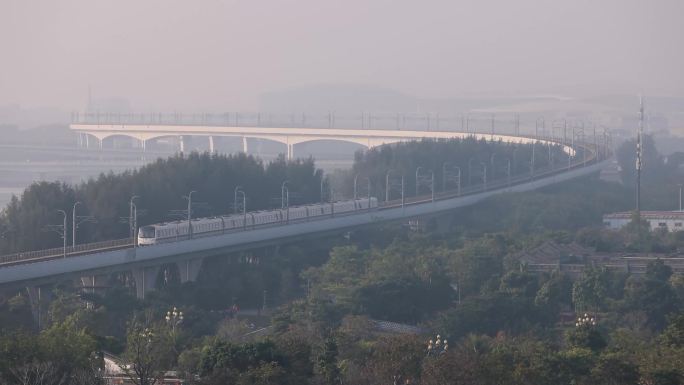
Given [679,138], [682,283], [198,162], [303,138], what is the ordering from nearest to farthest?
[682,283], [198,162], [303,138], [679,138]

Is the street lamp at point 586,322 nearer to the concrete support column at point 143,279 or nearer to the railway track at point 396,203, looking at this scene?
the concrete support column at point 143,279

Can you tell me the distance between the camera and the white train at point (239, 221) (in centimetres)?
3067

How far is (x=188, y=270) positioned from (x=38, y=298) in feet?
18.1

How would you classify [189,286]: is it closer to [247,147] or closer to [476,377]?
[476,377]

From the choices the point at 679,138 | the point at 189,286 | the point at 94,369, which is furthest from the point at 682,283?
the point at 679,138

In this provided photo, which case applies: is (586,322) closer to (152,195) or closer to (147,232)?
(147,232)

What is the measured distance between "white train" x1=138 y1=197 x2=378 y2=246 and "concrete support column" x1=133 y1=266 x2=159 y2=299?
1.87 feet

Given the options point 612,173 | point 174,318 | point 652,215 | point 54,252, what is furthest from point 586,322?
point 612,173

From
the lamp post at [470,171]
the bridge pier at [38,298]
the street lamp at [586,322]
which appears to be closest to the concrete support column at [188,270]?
the bridge pier at [38,298]

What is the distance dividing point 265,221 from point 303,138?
3736 cm

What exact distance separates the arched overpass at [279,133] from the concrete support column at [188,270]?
39.6 metres

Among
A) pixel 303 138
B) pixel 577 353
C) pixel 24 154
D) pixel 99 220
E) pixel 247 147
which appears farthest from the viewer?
pixel 247 147

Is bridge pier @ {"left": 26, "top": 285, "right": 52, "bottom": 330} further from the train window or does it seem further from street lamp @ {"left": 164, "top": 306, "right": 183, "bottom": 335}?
the train window

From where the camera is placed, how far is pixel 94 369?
18.0 m
